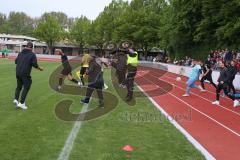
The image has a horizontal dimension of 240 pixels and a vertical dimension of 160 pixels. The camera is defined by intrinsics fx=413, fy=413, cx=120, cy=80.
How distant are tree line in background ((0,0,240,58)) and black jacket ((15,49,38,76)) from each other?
64.5 ft

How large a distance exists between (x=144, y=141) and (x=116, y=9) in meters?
80.4

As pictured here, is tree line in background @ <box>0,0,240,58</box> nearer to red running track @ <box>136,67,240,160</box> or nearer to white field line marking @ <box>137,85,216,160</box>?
red running track @ <box>136,67,240,160</box>

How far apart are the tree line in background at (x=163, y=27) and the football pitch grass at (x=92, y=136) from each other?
786 inches

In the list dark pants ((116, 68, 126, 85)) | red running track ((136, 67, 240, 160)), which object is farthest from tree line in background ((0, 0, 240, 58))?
red running track ((136, 67, 240, 160))

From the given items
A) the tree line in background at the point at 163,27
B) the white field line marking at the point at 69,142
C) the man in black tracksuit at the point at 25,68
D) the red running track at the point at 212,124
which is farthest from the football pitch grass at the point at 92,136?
the tree line in background at the point at 163,27

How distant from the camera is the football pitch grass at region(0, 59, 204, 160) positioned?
7.06m

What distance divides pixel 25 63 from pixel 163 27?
130 ft

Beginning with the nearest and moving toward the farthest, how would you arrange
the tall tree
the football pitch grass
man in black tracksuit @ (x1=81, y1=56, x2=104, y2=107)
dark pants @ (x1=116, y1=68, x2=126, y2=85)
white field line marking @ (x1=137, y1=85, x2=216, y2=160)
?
the football pitch grass < white field line marking @ (x1=137, y1=85, x2=216, y2=160) < man in black tracksuit @ (x1=81, y1=56, x2=104, y2=107) < dark pants @ (x1=116, y1=68, x2=126, y2=85) < the tall tree

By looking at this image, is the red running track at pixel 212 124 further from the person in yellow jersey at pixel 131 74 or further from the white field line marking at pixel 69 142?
the white field line marking at pixel 69 142

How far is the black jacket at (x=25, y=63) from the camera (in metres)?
11.4

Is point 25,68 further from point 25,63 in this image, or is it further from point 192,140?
point 192,140

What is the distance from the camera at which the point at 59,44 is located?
104188 mm

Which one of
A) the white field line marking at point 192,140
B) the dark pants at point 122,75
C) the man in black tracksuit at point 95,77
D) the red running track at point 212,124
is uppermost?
the man in black tracksuit at point 95,77

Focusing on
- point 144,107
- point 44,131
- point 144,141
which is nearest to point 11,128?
point 44,131
